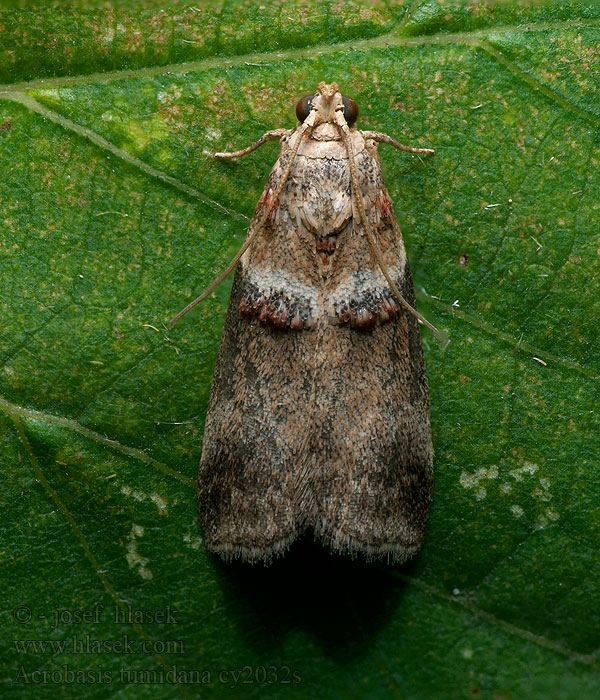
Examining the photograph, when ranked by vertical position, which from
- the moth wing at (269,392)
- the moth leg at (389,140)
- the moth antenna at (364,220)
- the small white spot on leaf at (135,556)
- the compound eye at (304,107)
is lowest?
the small white spot on leaf at (135,556)

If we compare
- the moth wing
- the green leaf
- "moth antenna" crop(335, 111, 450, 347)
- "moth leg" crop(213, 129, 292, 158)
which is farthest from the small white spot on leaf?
"moth leg" crop(213, 129, 292, 158)

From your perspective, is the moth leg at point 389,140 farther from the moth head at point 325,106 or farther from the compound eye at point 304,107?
the compound eye at point 304,107

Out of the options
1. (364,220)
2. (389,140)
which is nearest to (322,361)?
(364,220)

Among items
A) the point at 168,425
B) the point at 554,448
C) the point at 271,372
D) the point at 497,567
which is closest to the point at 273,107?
the point at 271,372

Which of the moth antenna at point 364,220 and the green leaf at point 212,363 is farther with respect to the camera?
the green leaf at point 212,363

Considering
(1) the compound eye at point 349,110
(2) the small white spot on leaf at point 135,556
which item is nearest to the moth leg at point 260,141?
(1) the compound eye at point 349,110

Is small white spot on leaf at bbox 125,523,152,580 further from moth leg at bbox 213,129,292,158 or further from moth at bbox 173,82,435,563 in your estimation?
moth leg at bbox 213,129,292,158

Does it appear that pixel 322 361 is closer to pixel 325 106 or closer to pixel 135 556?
pixel 325 106
